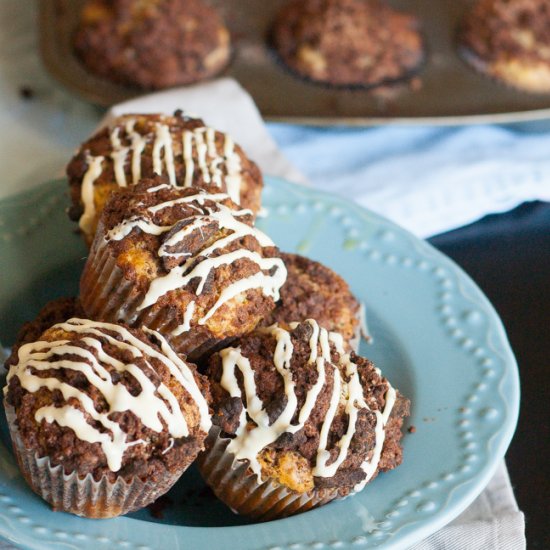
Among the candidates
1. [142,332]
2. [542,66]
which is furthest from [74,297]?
[542,66]

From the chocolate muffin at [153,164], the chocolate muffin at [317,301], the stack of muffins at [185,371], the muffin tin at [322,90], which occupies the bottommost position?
the muffin tin at [322,90]

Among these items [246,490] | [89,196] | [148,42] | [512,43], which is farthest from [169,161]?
[512,43]

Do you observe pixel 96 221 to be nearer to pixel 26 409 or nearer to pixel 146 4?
pixel 26 409

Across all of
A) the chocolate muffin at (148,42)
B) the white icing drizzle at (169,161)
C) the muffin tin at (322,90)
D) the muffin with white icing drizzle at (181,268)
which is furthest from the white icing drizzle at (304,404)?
the chocolate muffin at (148,42)

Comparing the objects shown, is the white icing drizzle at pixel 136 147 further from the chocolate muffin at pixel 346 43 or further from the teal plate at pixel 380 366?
the chocolate muffin at pixel 346 43

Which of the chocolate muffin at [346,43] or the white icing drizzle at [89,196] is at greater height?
the white icing drizzle at [89,196]
